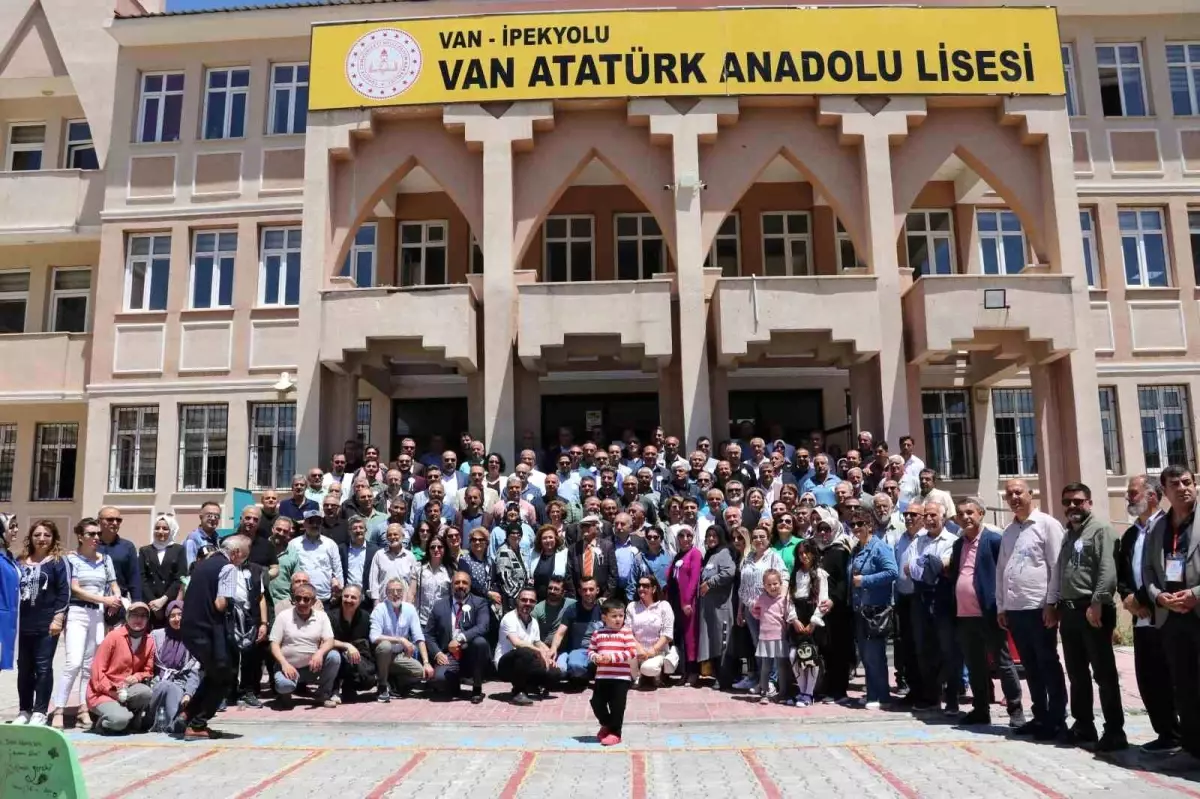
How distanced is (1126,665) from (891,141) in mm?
9020

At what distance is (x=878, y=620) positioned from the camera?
828cm

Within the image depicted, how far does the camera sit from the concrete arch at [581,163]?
15.5 metres

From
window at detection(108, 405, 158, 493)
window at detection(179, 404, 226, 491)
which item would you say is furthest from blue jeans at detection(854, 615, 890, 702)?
window at detection(108, 405, 158, 493)

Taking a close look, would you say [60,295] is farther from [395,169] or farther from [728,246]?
[728,246]

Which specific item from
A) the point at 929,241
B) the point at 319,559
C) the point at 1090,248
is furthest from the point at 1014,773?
the point at 1090,248

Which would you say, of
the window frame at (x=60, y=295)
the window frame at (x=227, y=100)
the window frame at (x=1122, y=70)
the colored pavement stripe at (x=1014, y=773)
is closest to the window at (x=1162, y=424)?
the window frame at (x=1122, y=70)

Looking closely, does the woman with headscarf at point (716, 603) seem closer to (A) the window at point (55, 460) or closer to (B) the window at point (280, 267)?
(B) the window at point (280, 267)

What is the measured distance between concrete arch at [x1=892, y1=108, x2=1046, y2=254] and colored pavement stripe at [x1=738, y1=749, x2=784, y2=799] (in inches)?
439

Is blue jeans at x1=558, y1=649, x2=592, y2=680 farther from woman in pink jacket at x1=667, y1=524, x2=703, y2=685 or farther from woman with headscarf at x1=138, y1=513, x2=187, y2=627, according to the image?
woman with headscarf at x1=138, y1=513, x2=187, y2=627

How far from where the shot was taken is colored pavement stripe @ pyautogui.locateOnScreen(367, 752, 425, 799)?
5.97 meters

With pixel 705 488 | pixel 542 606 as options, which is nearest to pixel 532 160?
pixel 705 488

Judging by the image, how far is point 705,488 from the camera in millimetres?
11219

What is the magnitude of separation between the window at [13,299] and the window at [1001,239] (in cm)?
2078

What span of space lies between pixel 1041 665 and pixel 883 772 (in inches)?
67.6
